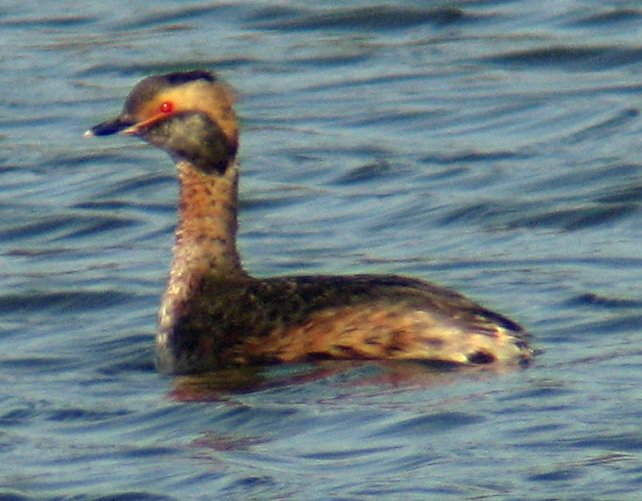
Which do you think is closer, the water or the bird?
the water

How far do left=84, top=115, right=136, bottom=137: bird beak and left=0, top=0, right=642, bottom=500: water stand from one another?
43.0 inches

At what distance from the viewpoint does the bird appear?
9625 millimetres

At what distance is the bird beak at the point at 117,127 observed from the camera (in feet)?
33.8

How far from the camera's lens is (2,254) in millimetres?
13297

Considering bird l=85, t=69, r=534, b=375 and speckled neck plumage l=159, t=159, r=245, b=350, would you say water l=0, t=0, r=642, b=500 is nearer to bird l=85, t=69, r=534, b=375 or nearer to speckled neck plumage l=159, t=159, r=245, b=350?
bird l=85, t=69, r=534, b=375

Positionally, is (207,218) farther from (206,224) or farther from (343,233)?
(343,233)

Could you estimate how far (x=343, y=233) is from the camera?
1320cm

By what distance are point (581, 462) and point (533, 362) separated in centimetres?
164

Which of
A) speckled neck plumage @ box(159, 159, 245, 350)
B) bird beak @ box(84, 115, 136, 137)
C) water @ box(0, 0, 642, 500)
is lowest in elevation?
water @ box(0, 0, 642, 500)

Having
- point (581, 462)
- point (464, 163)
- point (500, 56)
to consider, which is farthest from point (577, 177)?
point (581, 462)

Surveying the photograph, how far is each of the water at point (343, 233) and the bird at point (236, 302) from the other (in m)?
0.12

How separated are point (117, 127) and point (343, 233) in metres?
3.11

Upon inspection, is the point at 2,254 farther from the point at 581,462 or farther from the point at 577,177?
the point at 581,462

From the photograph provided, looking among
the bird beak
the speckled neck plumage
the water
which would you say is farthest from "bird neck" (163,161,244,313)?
the water
